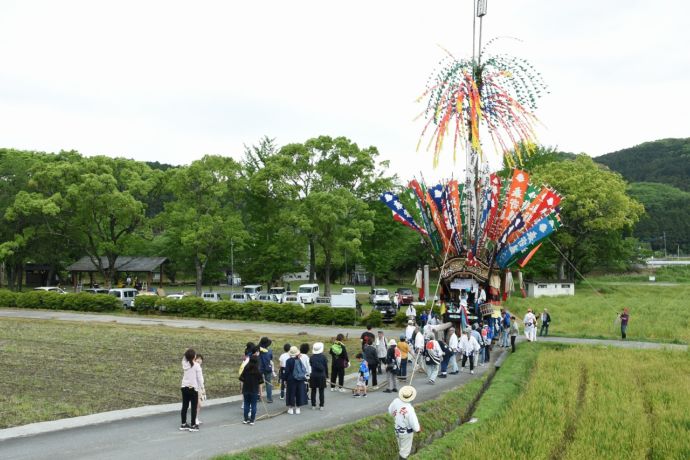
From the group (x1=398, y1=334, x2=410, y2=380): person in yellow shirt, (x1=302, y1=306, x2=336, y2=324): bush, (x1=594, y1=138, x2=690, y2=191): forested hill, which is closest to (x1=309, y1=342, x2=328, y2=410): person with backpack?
(x1=398, y1=334, x2=410, y2=380): person in yellow shirt

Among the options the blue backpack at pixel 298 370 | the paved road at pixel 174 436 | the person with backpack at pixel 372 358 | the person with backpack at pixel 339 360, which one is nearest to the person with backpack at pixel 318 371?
the blue backpack at pixel 298 370

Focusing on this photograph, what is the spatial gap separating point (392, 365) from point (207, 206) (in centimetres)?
3289

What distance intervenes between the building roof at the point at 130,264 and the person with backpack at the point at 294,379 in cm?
4308

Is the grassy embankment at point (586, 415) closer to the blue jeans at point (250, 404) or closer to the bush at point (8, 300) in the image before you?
the blue jeans at point (250, 404)

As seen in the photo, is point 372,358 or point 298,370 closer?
point 298,370

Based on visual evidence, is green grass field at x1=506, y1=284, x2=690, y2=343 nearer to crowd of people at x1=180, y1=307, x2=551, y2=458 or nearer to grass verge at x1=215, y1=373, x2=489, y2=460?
crowd of people at x1=180, y1=307, x2=551, y2=458

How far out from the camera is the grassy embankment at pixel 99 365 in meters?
14.4

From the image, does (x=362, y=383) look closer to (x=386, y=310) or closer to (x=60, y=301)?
(x=386, y=310)

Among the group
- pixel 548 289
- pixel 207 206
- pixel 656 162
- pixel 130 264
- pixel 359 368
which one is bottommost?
pixel 359 368

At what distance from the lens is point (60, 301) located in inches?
1570

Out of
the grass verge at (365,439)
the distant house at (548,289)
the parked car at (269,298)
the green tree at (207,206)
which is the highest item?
the green tree at (207,206)

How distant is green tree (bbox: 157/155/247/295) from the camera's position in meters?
44.9

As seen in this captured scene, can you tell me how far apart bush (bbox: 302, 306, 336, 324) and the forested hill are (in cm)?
14043

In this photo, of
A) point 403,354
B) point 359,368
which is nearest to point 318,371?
point 359,368
